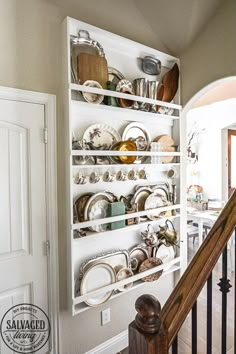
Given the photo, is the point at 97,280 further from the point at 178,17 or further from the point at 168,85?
the point at 178,17

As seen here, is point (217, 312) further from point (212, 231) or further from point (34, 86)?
point (34, 86)

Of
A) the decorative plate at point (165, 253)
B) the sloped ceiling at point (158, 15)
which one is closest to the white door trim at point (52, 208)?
the sloped ceiling at point (158, 15)

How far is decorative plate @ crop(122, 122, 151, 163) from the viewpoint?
222 cm

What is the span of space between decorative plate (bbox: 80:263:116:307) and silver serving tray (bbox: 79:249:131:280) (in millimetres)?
30

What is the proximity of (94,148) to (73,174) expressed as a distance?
254mm

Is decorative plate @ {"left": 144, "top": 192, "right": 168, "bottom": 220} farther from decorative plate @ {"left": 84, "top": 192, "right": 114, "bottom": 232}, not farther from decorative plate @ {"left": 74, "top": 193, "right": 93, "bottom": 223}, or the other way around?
decorative plate @ {"left": 74, "top": 193, "right": 93, "bottom": 223}

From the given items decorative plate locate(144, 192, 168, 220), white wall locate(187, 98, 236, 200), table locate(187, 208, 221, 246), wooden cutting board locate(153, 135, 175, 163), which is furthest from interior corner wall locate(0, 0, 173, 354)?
white wall locate(187, 98, 236, 200)

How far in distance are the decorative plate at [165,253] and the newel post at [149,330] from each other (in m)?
1.74

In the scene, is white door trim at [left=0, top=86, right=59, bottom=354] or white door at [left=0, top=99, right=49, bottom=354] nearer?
white door at [left=0, top=99, right=49, bottom=354]

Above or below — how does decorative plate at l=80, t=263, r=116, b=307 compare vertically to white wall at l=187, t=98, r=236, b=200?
below

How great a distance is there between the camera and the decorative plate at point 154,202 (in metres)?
2.32

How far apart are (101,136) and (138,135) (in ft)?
1.32

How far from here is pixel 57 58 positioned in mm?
1856

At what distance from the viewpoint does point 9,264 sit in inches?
66.8
